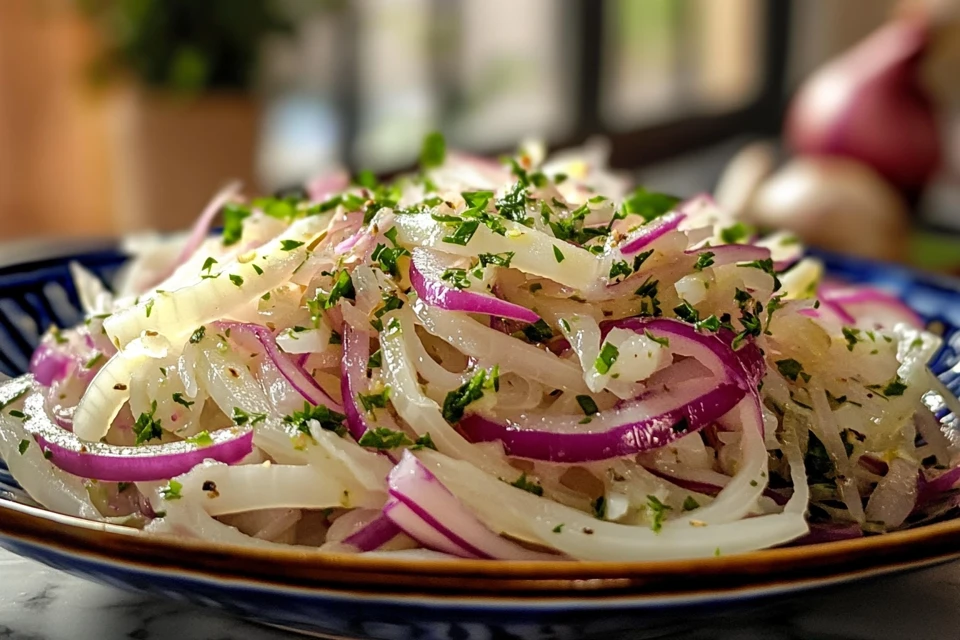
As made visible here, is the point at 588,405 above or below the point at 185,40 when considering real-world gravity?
below

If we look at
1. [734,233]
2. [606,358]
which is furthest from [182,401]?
[734,233]

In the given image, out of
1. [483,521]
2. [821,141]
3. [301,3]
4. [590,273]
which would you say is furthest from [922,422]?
[301,3]

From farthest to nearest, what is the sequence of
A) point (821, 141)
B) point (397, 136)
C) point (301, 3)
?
point (397, 136)
point (301, 3)
point (821, 141)

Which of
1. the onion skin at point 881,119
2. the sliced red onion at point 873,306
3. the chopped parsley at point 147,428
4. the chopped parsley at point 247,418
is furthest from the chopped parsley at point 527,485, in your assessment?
the onion skin at point 881,119

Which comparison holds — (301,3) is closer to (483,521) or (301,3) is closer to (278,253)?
(278,253)

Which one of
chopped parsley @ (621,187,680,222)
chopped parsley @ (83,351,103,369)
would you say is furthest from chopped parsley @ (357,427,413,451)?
chopped parsley @ (621,187,680,222)

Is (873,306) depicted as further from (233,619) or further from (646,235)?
(233,619)

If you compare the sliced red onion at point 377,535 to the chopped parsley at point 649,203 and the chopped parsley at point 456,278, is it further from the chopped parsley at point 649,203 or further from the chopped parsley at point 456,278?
the chopped parsley at point 649,203

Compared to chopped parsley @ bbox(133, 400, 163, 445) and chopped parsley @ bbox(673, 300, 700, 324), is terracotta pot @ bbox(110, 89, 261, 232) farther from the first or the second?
chopped parsley @ bbox(673, 300, 700, 324)
